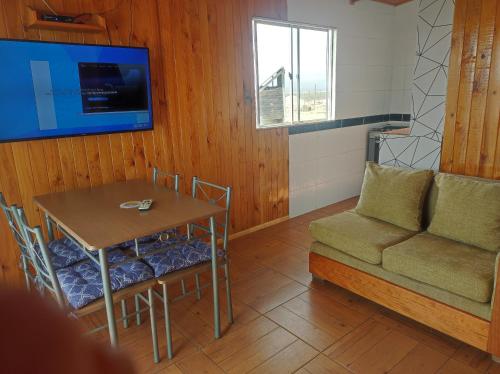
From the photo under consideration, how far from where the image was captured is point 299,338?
88.2 inches

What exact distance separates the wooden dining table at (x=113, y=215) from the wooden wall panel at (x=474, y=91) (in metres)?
1.84

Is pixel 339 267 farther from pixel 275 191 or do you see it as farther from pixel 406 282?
pixel 275 191

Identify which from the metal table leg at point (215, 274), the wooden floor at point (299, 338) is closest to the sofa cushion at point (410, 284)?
the wooden floor at point (299, 338)

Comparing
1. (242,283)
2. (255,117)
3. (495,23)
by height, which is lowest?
(242,283)

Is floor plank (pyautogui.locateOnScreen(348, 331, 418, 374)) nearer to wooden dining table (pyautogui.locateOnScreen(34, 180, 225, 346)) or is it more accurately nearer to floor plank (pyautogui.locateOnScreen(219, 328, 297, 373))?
floor plank (pyautogui.locateOnScreen(219, 328, 297, 373))

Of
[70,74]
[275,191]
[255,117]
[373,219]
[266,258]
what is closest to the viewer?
[70,74]

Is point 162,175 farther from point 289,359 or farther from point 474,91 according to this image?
point 474,91

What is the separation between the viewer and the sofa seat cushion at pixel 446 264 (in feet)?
6.48

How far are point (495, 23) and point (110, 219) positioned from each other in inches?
104

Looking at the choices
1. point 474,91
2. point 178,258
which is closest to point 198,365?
point 178,258

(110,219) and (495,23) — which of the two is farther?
(495,23)

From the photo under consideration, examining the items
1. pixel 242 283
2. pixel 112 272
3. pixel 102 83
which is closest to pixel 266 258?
pixel 242 283

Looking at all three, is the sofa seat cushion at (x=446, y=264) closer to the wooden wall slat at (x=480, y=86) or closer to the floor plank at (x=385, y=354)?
the floor plank at (x=385, y=354)

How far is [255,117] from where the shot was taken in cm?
377
